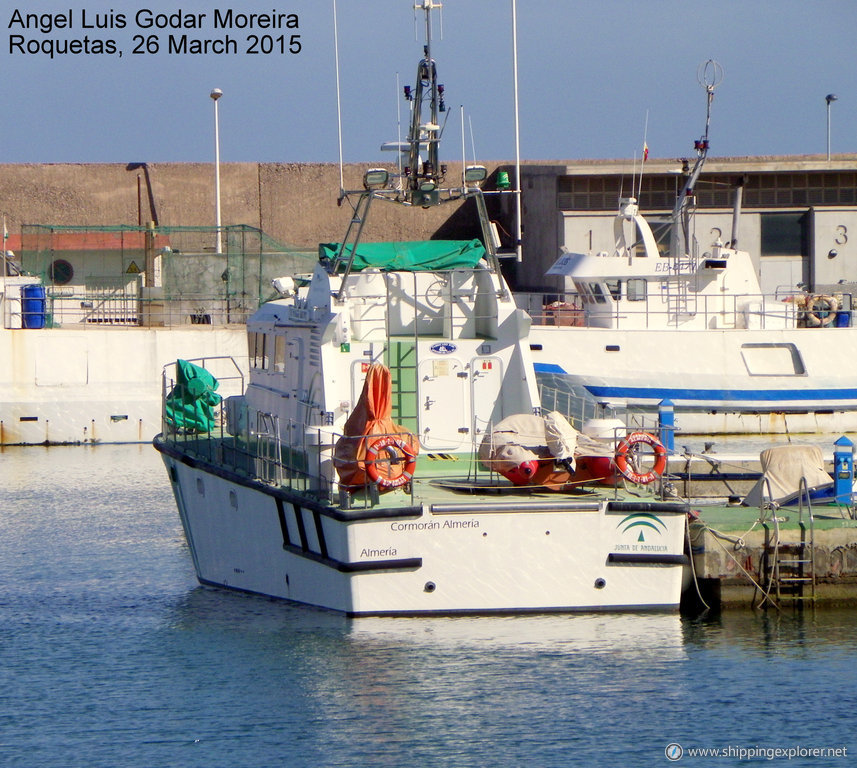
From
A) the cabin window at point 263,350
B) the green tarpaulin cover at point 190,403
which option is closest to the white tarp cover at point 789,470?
the cabin window at point 263,350

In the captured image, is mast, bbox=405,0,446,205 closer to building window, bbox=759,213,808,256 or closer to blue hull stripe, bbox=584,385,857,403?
blue hull stripe, bbox=584,385,857,403

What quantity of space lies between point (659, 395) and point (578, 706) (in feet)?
54.4

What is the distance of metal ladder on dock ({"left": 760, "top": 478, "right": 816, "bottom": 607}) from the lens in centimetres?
1449

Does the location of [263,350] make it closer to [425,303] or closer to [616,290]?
[425,303]

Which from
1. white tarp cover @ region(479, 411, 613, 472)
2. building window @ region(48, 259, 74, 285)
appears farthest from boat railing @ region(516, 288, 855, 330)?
building window @ region(48, 259, 74, 285)

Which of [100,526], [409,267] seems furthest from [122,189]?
[409,267]

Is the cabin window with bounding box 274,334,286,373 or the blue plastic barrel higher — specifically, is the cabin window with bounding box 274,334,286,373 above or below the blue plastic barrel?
below

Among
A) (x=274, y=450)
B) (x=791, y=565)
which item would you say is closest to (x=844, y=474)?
(x=791, y=565)

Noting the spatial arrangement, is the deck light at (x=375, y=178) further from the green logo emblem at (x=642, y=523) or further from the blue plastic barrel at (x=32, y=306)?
the blue plastic barrel at (x=32, y=306)

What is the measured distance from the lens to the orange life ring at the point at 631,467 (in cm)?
1381

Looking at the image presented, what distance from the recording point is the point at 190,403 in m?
17.3

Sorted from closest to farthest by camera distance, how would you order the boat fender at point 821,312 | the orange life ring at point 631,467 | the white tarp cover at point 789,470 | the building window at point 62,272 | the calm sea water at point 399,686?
1. the calm sea water at point 399,686
2. the orange life ring at point 631,467
3. the white tarp cover at point 789,470
4. the boat fender at point 821,312
5. the building window at point 62,272

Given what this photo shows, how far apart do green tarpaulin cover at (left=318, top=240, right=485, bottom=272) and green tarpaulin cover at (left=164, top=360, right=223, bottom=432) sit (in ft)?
8.46

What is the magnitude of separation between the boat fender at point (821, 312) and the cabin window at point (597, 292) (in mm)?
4301
